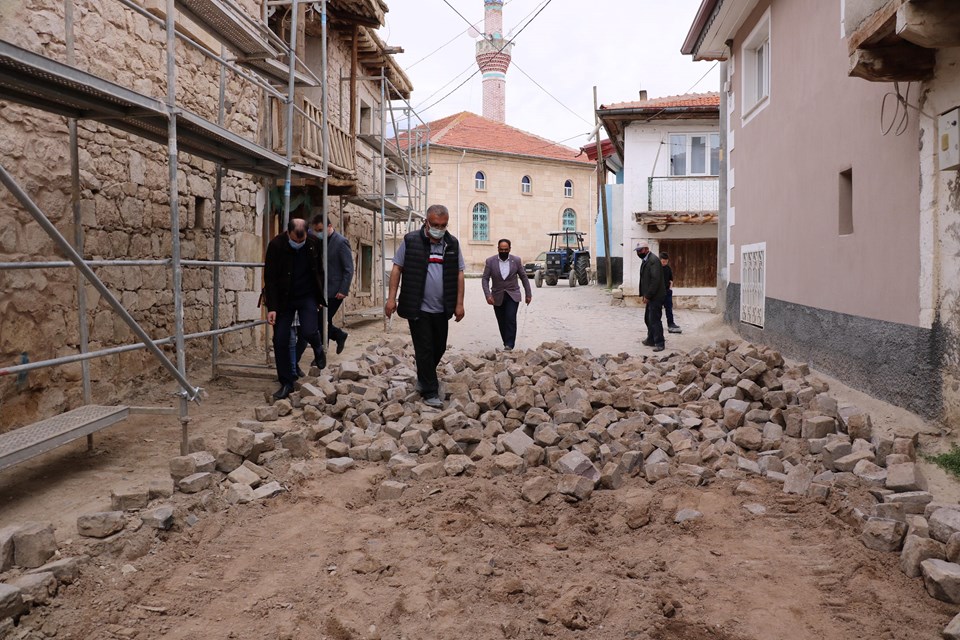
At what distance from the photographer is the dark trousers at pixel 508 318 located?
31.4ft

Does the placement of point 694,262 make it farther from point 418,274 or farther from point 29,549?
point 29,549

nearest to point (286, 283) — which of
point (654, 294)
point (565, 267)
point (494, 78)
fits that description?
point (654, 294)

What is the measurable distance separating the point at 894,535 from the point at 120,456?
4.99 metres

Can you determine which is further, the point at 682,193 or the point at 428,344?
the point at 682,193

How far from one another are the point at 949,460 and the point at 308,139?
25.9 ft

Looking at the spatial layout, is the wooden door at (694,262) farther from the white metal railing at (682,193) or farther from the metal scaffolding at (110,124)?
the metal scaffolding at (110,124)

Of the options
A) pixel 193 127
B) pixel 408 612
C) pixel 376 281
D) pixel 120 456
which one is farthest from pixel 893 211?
pixel 376 281

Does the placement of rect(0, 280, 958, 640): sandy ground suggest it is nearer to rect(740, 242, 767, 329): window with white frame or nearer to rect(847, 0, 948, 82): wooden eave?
rect(847, 0, 948, 82): wooden eave

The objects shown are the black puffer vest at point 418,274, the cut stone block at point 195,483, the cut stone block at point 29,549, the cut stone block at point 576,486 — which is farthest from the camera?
the black puffer vest at point 418,274

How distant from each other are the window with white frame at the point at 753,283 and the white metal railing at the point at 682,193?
335 inches

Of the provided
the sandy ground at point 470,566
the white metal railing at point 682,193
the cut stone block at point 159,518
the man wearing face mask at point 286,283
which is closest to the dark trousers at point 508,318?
the man wearing face mask at point 286,283

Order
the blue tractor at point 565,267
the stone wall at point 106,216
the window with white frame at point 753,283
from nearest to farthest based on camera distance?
the stone wall at point 106,216, the window with white frame at point 753,283, the blue tractor at point 565,267

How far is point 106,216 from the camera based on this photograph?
6352 millimetres

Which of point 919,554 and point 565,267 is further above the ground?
point 565,267
